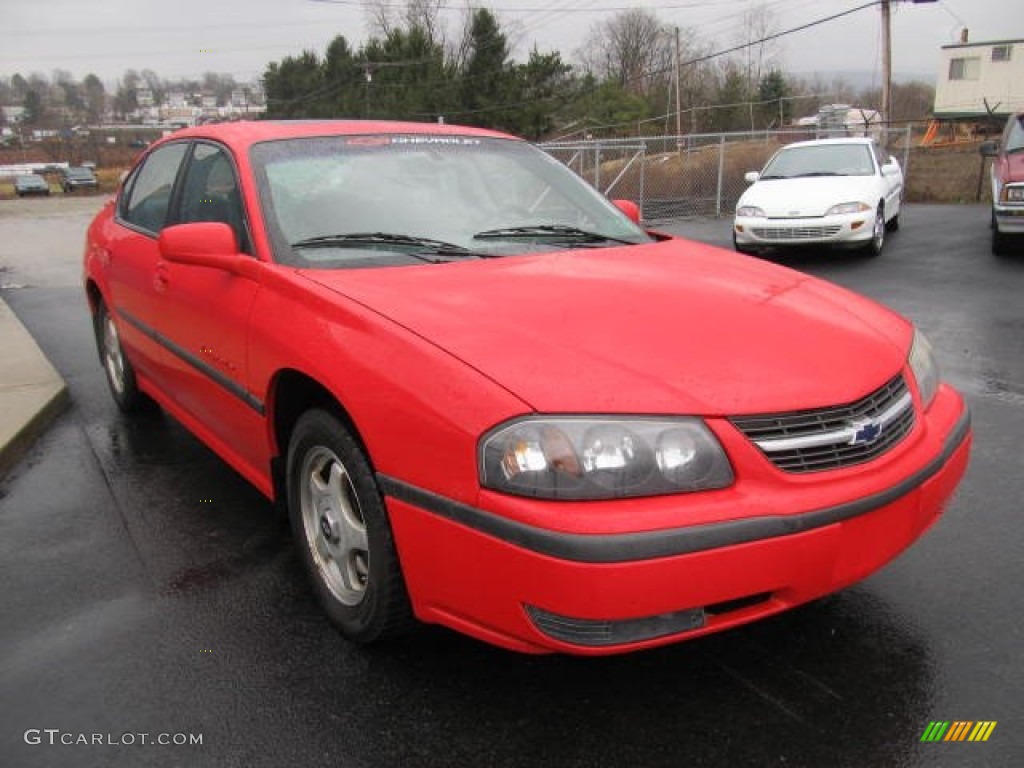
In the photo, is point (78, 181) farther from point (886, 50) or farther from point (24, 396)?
point (24, 396)

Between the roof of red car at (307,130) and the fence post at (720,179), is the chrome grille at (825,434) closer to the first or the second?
the roof of red car at (307,130)

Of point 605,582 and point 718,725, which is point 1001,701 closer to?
point 718,725

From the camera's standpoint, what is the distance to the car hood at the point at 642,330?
211cm

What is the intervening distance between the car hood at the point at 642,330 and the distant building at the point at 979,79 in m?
48.0

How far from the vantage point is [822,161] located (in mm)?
11555

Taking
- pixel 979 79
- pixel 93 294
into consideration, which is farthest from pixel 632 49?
pixel 93 294

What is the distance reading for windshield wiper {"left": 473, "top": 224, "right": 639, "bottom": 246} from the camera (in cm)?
Answer: 324

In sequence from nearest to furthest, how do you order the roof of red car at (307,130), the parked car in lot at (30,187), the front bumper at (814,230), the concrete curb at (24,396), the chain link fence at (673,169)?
1. the roof of red car at (307,130)
2. the concrete curb at (24,396)
3. the front bumper at (814,230)
4. the chain link fence at (673,169)
5. the parked car in lot at (30,187)

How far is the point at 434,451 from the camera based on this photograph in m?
2.13

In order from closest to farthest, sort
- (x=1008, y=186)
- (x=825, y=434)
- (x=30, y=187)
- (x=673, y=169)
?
(x=825, y=434) → (x=1008, y=186) → (x=673, y=169) → (x=30, y=187)

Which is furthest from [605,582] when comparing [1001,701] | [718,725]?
[1001,701]

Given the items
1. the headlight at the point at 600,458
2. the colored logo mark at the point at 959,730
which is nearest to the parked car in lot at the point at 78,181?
the headlight at the point at 600,458

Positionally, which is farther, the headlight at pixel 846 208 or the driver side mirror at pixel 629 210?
the headlight at pixel 846 208

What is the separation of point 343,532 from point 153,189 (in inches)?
101
